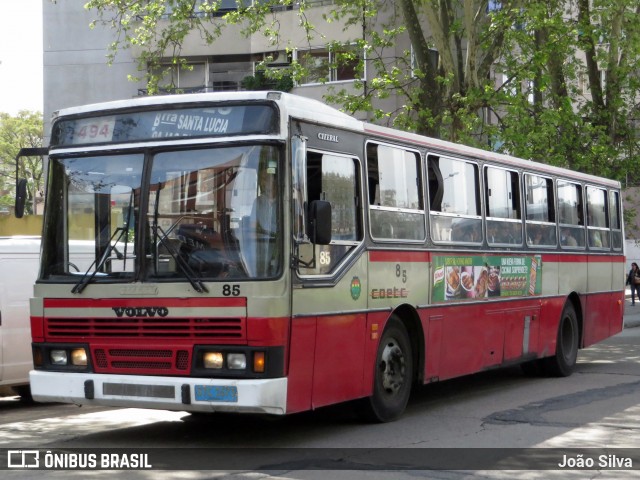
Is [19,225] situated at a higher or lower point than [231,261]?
higher

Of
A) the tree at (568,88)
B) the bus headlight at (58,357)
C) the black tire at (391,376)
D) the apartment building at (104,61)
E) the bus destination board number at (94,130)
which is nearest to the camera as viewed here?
the bus headlight at (58,357)

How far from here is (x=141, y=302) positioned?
29.8ft

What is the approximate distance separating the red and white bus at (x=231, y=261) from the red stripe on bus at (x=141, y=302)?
0.01 meters

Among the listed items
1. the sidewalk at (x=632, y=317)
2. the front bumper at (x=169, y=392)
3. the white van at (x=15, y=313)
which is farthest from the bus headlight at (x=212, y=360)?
the sidewalk at (x=632, y=317)

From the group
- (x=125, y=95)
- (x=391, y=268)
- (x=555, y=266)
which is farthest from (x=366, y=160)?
(x=125, y=95)

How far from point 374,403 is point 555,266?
5761 mm

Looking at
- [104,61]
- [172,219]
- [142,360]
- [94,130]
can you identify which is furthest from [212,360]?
[104,61]

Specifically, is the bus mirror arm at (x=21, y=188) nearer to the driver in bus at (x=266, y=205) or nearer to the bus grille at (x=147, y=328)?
the bus grille at (x=147, y=328)

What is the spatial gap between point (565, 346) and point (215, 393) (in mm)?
8341

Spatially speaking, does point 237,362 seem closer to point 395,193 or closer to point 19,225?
point 395,193

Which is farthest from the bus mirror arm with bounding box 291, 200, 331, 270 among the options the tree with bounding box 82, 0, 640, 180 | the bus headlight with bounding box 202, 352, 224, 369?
the tree with bounding box 82, 0, 640, 180

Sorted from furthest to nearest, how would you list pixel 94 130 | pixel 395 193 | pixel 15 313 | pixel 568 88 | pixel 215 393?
pixel 568 88 < pixel 15 313 < pixel 395 193 < pixel 94 130 < pixel 215 393

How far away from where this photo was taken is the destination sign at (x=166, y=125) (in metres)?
9.09

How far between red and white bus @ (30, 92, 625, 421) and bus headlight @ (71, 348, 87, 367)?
0.04 feet
